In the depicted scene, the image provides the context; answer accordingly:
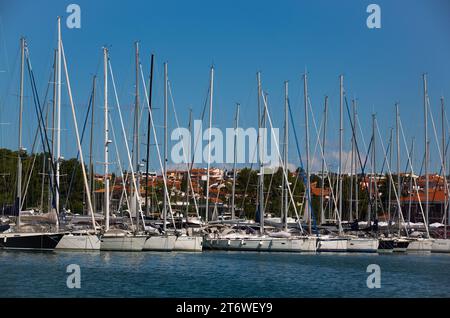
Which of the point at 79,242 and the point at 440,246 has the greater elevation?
the point at 79,242

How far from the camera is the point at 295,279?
98.2ft

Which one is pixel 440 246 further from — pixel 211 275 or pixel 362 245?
pixel 211 275

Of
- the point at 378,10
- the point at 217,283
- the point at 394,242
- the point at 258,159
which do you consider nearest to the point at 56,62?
the point at 258,159

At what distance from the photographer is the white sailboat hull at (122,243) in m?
38.4

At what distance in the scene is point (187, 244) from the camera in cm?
4184

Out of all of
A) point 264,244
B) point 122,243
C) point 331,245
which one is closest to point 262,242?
point 264,244

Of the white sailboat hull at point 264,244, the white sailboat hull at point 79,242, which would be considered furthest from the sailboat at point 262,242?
the white sailboat hull at point 79,242

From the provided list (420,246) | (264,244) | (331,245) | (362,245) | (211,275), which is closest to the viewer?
(211,275)

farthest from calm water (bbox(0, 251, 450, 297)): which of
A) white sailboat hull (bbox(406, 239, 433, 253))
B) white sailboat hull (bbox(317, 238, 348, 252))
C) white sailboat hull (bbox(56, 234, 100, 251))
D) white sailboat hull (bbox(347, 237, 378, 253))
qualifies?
white sailboat hull (bbox(406, 239, 433, 253))

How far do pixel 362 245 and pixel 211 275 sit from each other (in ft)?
59.5

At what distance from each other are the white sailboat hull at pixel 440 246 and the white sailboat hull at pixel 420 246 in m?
0.24

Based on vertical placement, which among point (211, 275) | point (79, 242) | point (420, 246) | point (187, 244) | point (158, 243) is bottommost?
point (211, 275)
